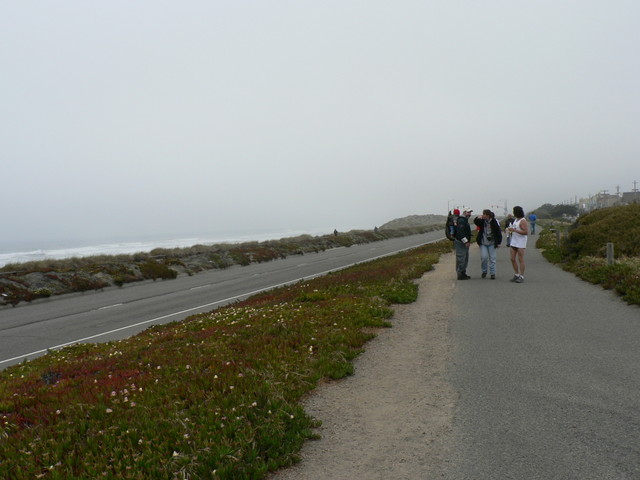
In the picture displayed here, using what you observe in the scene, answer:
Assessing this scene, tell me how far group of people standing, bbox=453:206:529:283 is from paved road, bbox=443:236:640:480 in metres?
3.54

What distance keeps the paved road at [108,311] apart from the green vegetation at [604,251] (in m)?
12.5

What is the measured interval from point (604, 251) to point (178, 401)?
694 inches

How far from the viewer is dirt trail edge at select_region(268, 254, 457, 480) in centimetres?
401

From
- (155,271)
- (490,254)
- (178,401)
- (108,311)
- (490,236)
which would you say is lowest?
(108,311)

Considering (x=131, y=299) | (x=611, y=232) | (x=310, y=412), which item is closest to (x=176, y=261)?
(x=131, y=299)

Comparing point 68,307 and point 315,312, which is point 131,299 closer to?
point 68,307

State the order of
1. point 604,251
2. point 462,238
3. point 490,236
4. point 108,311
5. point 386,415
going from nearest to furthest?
point 386,415 → point 490,236 → point 462,238 → point 108,311 → point 604,251

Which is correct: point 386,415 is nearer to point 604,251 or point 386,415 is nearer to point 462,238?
point 462,238

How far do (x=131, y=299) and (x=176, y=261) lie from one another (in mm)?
14706

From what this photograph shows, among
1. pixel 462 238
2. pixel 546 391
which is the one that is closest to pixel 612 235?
pixel 462 238

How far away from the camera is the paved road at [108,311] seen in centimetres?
1257

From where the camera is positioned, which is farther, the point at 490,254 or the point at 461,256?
the point at 461,256

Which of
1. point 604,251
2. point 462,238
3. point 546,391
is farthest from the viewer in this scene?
point 604,251

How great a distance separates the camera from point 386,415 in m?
5.10
